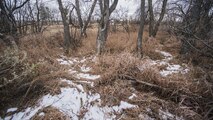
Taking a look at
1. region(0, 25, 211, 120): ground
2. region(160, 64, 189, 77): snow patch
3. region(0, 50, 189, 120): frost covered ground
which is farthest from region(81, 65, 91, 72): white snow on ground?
region(160, 64, 189, 77): snow patch

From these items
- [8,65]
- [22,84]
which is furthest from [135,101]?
[8,65]

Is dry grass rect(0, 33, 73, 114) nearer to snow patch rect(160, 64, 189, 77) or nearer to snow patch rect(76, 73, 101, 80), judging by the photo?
snow patch rect(76, 73, 101, 80)

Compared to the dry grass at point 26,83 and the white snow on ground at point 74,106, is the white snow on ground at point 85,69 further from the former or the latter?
the white snow on ground at point 74,106

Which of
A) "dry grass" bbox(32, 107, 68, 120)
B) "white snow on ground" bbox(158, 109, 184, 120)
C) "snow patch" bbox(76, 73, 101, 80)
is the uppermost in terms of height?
"snow patch" bbox(76, 73, 101, 80)

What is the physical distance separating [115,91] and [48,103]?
141 cm

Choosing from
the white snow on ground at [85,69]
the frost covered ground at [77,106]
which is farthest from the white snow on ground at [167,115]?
the white snow on ground at [85,69]

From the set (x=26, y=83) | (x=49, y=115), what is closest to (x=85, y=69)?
(x=26, y=83)

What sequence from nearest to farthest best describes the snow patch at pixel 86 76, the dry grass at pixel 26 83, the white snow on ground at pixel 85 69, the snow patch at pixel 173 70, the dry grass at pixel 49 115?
the dry grass at pixel 49 115
the dry grass at pixel 26 83
the snow patch at pixel 86 76
the snow patch at pixel 173 70
the white snow on ground at pixel 85 69

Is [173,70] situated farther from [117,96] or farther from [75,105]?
[75,105]

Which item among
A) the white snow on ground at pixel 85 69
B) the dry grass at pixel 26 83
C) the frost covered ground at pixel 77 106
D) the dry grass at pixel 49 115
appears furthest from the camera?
the white snow on ground at pixel 85 69

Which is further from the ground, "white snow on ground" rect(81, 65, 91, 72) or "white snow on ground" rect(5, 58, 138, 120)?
"white snow on ground" rect(81, 65, 91, 72)

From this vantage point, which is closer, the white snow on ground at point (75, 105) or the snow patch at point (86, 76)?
the white snow on ground at point (75, 105)

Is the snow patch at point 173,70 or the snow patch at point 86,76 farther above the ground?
the snow patch at point 173,70

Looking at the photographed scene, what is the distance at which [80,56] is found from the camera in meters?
6.32
